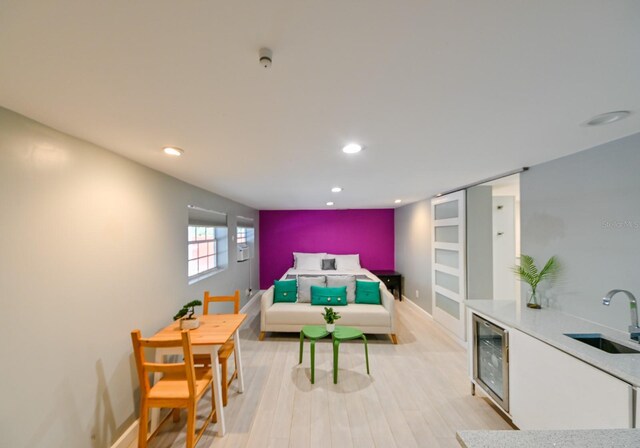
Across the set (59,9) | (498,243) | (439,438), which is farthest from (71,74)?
(498,243)

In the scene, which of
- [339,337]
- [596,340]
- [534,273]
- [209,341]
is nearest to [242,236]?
[339,337]

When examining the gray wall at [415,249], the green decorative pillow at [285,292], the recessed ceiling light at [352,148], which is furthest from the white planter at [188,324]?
the gray wall at [415,249]

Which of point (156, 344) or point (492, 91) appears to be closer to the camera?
point (492, 91)

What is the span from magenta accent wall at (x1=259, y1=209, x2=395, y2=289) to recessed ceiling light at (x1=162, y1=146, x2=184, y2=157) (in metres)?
4.45

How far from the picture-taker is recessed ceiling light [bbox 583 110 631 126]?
48.5 inches

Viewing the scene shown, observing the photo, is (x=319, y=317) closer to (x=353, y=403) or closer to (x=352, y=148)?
(x=353, y=403)

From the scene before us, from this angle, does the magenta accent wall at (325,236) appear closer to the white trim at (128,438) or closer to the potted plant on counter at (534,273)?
the potted plant on counter at (534,273)

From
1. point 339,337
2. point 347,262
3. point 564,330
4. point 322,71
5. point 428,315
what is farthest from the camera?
point 347,262

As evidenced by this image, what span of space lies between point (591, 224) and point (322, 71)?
87.9 inches

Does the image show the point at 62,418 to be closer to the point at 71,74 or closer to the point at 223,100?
the point at 71,74

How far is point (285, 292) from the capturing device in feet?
12.8

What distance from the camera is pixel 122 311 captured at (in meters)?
1.83

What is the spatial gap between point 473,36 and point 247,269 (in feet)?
16.7

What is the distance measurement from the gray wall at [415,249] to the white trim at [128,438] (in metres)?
4.09
